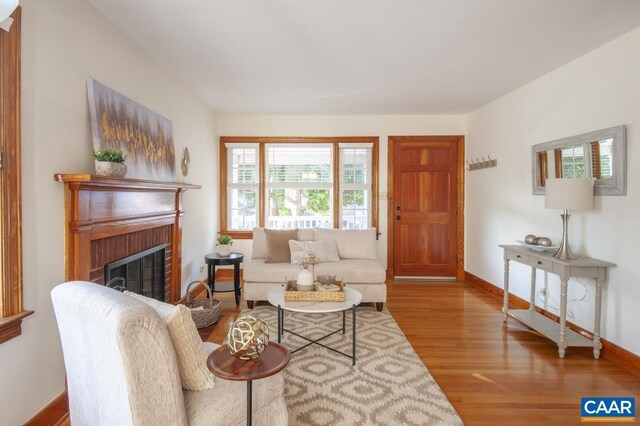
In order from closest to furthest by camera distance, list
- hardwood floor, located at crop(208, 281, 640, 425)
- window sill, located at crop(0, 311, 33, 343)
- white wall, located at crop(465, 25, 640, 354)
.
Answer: window sill, located at crop(0, 311, 33, 343)
hardwood floor, located at crop(208, 281, 640, 425)
white wall, located at crop(465, 25, 640, 354)

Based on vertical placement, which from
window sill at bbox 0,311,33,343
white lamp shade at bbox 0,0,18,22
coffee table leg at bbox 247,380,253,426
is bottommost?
coffee table leg at bbox 247,380,253,426

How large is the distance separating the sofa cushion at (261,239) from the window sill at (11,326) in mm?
2778

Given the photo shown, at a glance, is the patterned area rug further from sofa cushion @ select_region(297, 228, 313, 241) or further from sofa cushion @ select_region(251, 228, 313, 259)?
sofa cushion @ select_region(297, 228, 313, 241)

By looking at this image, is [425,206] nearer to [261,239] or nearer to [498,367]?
[261,239]

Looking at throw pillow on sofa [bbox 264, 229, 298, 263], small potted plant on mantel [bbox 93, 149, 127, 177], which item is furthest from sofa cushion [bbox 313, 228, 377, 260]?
small potted plant on mantel [bbox 93, 149, 127, 177]

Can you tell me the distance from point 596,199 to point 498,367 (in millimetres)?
1684

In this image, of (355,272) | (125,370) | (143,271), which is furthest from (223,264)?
(125,370)

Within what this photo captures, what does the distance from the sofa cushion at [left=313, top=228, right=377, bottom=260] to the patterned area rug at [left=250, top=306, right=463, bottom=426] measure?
1.25 m

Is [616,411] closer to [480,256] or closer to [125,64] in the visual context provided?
[480,256]

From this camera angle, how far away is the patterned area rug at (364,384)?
202cm

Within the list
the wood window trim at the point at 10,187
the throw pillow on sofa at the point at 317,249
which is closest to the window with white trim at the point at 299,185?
the throw pillow on sofa at the point at 317,249

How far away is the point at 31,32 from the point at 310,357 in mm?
2656

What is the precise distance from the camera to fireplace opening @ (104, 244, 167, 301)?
255 cm

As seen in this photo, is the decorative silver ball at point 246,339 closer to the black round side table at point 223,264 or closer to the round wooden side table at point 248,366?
the round wooden side table at point 248,366
